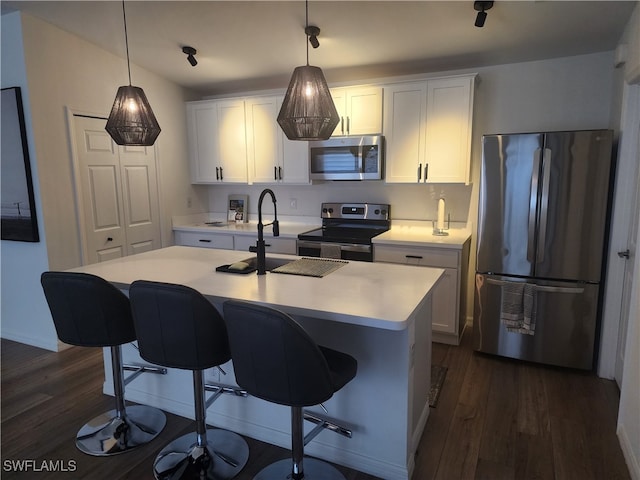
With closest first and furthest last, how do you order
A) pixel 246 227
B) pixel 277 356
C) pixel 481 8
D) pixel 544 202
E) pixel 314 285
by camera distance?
pixel 277 356 < pixel 314 285 < pixel 481 8 < pixel 544 202 < pixel 246 227

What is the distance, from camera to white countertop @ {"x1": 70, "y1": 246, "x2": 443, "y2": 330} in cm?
159

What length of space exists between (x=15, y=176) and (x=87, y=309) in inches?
79.1

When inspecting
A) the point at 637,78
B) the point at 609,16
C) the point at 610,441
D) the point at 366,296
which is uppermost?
the point at 609,16

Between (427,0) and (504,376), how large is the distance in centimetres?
257

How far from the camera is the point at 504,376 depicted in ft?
9.54

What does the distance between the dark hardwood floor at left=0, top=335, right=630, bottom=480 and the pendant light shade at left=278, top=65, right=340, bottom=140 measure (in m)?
1.66

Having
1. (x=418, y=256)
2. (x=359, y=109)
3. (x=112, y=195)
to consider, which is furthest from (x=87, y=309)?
(x=359, y=109)

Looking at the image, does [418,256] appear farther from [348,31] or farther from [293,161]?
[348,31]

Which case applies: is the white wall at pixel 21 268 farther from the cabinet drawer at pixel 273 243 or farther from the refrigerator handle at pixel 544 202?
the refrigerator handle at pixel 544 202

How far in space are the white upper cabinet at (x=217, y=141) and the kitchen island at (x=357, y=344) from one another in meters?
2.17

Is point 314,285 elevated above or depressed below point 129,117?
below

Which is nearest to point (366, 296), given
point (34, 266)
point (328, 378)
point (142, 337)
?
point (328, 378)

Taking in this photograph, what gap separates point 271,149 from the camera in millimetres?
4152

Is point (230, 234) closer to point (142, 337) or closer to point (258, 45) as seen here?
point (258, 45)
